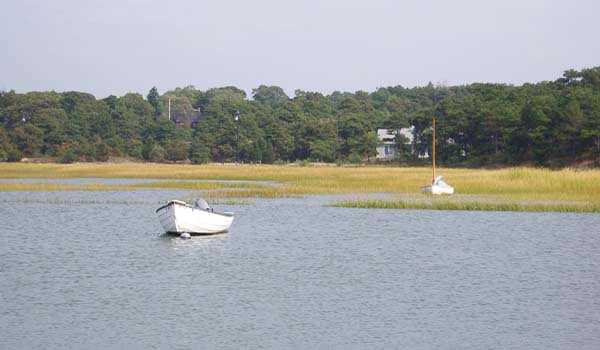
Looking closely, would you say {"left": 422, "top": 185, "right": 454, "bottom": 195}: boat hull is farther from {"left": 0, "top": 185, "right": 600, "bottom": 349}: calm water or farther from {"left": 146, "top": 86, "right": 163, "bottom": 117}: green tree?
{"left": 146, "top": 86, "right": 163, "bottom": 117}: green tree

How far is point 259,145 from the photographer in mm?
120750

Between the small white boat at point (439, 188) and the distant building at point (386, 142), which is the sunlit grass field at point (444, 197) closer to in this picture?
the small white boat at point (439, 188)

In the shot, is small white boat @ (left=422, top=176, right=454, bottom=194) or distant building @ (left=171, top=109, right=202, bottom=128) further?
distant building @ (left=171, top=109, right=202, bottom=128)

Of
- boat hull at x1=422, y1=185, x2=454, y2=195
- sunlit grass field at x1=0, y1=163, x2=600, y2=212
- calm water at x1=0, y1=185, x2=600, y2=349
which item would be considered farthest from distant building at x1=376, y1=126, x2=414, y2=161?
calm water at x1=0, y1=185, x2=600, y2=349

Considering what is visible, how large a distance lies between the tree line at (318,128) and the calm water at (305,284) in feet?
161

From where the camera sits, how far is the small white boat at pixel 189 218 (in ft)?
117

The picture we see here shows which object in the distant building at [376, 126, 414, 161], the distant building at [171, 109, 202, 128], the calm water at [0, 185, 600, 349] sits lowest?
the calm water at [0, 185, 600, 349]

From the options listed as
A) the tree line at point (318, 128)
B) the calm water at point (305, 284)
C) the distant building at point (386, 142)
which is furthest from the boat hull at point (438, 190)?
the distant building at point (386, 142)

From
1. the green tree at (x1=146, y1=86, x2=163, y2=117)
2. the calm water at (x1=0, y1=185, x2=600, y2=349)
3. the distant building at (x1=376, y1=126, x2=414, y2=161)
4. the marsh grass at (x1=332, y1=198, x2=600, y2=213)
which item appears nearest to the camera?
the calm water at (x1=0, y1=185, x2=600, y2=349)

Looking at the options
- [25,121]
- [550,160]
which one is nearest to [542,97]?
[550,160]

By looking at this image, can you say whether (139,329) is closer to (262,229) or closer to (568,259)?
(568,259)

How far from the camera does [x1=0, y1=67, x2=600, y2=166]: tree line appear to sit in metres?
91.2

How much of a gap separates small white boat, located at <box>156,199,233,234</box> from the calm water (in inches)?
30.9

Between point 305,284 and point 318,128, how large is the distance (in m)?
95.3
